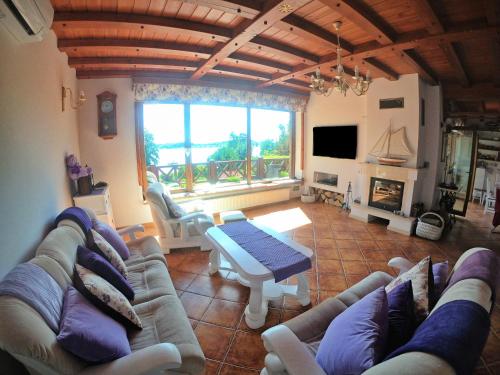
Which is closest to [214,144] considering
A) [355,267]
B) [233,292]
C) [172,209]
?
[172,209]

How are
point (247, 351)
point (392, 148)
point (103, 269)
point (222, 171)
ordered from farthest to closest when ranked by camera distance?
point (222, 171) < point (392, 148) < point (247, 351) < point (103, 269)

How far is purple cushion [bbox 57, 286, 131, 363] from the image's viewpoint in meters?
1.01

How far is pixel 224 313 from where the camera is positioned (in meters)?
2.18

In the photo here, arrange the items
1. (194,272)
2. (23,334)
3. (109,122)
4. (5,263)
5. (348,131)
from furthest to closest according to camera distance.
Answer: (348,131)
(109,122)
(194,272)
(5,263)
(23,334)

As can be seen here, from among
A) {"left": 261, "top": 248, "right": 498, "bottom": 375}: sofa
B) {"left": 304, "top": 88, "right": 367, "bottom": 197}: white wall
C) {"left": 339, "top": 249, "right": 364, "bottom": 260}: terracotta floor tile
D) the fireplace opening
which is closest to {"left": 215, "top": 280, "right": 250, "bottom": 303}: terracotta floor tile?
{"left": 261, "top": 248, "right": 498, "bottom": 375}: sofa

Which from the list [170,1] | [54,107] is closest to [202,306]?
[54,107]

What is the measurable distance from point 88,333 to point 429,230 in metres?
4.28

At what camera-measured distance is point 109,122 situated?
12.5 ft

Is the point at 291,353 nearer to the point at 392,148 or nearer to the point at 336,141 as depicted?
the point at 392,148

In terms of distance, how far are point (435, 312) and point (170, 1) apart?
8.18 feet

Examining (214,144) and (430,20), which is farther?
(214,144)

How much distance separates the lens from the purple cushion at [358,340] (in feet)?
3.07

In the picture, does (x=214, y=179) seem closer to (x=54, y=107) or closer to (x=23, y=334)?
(x=54, y=107)

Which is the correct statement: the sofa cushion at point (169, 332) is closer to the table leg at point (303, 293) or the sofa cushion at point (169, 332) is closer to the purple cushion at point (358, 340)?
the purple cushion at point (358, 340)
